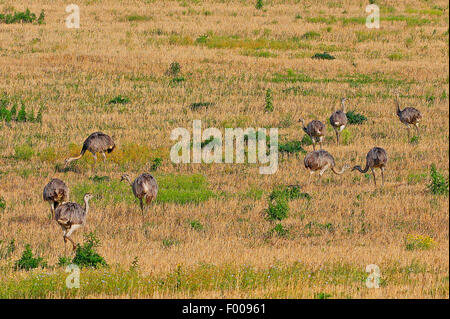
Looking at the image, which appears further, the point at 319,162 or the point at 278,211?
the point at 319,162

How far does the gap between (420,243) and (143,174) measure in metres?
6.88

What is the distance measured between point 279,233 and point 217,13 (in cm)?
4165

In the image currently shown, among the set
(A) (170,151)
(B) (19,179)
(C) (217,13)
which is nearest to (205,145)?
(A) (170,151)

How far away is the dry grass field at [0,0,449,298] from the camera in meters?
14.4

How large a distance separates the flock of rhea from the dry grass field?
0.45m

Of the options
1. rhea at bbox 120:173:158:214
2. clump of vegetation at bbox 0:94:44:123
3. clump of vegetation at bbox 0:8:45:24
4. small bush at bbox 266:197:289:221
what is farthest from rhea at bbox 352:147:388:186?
clump of vegetation at bbox 0:8:45:24

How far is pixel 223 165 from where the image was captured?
25203 mm

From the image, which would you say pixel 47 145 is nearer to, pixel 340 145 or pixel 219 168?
pixel 219 168

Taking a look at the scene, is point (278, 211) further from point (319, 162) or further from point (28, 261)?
point (28, 261)

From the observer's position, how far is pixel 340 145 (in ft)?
93.9

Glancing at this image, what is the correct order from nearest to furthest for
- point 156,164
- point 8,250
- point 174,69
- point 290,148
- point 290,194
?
point 8,250 → point 290,194 → point 156,164 → point 290,148 → point 174,69

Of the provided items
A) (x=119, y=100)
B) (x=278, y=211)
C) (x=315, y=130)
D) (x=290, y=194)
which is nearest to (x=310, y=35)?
(x=119, y=100)

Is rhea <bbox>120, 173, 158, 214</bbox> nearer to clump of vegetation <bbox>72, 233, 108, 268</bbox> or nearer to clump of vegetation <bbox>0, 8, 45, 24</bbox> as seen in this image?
clump of vegetation <bbox>72, 233, 108, 268</bbox>

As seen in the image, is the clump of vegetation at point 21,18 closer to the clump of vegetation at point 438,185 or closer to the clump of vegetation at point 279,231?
the clump of vegetation at point 438,185
